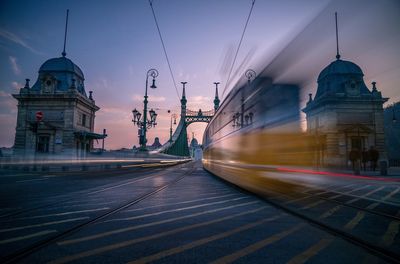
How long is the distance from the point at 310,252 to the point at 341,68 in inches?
141

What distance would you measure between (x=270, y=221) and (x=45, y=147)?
41463 millimetres

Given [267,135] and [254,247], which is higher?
[267,135]

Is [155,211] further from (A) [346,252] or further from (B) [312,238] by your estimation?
(A) [346,252]

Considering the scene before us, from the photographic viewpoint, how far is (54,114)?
39250 millimetres

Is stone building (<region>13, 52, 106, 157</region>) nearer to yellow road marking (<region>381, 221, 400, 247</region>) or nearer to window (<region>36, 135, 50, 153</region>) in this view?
window (<region>36, 135, 50, 153</region>)

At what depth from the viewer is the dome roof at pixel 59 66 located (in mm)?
42531

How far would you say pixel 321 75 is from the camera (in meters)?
5.36

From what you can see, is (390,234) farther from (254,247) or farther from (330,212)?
(254,247)

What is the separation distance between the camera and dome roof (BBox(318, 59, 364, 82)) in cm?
480

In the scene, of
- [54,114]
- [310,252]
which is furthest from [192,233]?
[54,114]

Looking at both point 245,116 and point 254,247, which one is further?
point 245,116

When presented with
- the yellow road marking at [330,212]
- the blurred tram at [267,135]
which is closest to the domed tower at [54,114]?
the blurred tram at [267,135]

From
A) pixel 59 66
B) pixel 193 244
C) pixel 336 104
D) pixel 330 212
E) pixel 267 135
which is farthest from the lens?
pixel 59 66

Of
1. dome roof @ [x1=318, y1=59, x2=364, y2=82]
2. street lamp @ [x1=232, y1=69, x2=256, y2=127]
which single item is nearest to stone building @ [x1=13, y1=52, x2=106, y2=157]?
street lamp @ [x1=232, y1=69, x2=256, y2=127]
